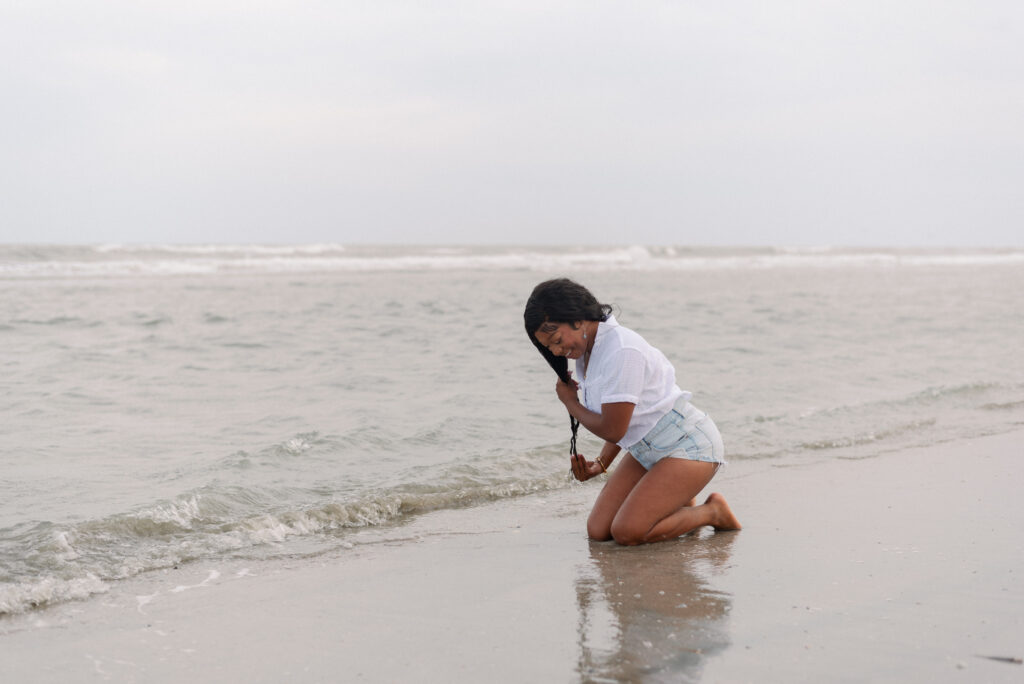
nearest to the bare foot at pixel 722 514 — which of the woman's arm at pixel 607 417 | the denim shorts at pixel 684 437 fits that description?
the denim shorts at pixel 684 437

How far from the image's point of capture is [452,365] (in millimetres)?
10984

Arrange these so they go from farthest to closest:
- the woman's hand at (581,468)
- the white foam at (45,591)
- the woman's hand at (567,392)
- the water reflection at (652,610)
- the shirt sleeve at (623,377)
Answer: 1. the woman's hand at (581,468)
2. the woman's hand at (567,392)
3. the shirt sleeve at (623,377)
4. the white foam at (45,591)
5. the water reflection at (652,610)

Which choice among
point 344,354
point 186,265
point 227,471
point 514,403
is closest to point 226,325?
point 344,354

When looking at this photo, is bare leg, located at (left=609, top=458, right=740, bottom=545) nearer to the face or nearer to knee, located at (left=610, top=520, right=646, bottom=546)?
knee, located at (left=610, top=520, right=646, bottom=546)

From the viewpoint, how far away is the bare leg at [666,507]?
4.57 m

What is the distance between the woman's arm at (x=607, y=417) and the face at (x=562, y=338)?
250 millimetres

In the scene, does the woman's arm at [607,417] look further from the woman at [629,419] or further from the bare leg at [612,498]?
the bare leg at [612,498]

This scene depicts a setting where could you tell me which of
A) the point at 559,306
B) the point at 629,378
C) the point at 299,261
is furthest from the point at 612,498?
the point at 299,261

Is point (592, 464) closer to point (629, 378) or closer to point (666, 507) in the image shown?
point (666, 507)

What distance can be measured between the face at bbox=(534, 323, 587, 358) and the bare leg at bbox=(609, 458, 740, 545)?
2.62ft

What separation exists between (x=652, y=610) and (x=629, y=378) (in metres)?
1.19

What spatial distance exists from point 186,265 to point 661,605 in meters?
33.7

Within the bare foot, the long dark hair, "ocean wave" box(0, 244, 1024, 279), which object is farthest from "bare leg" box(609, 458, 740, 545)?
"ocean wave" box(0, 244, 1024, 279)

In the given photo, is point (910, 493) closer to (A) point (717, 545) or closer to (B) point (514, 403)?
(A) point (717, 545)
